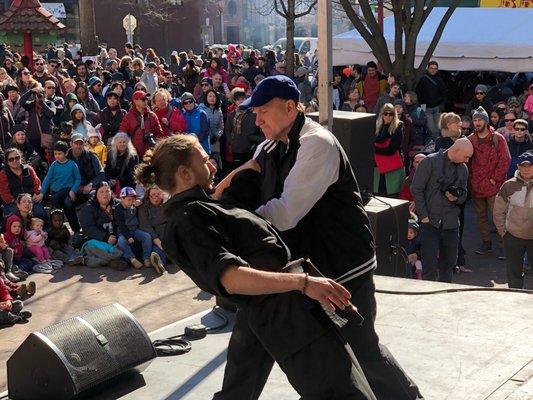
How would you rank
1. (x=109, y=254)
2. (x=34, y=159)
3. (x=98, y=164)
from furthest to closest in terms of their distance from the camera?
(x=34, y=159) < (x=98, y=164) < (x=109, y=254)

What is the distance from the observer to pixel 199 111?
563 inches

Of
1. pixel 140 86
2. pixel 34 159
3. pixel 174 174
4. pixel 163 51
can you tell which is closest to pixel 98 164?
pixel 34 159

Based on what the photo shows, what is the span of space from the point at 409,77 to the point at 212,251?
14865 millimetres

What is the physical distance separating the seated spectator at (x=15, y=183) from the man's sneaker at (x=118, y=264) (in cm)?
127

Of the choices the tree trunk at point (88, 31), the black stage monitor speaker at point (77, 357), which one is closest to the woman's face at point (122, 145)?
the black stage monitor speaker at point (77, 357)

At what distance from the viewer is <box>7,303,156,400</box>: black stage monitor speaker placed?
550 centimetres

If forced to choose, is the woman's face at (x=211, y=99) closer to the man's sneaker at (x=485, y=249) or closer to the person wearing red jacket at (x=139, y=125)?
the person wearing red jacket at (x=139, y=125)

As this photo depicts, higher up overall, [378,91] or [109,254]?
[378,91]

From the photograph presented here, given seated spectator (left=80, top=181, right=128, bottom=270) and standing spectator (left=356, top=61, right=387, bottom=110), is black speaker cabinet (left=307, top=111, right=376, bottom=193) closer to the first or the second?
seated spectator (left=80, top=181, right=128, bottom=270)

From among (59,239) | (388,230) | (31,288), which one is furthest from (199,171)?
(59,239)

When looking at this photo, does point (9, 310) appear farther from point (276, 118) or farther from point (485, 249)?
point (485, 249)

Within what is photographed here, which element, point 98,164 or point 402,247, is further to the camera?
point 98,164

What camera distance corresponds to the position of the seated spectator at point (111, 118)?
553 inches

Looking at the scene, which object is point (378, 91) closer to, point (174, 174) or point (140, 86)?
point (140, 86)
